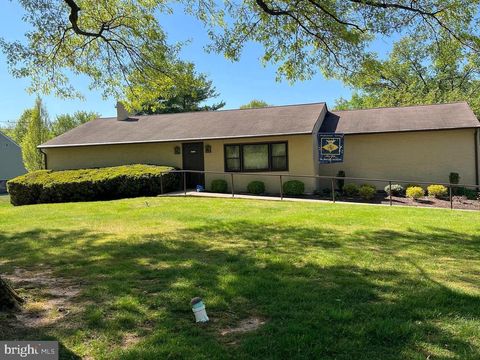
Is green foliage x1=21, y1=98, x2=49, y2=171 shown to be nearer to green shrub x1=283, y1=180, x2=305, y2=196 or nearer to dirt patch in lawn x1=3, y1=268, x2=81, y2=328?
green shrub x1=283, y1=180, x2=305, y2=196

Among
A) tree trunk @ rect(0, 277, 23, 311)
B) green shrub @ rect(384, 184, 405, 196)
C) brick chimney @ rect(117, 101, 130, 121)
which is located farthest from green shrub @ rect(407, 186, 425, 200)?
brick chimney @ rect(117, 101, 130, 121)

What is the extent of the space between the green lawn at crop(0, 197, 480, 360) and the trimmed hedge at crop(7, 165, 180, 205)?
5.86m

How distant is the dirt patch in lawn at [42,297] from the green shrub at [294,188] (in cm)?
1131

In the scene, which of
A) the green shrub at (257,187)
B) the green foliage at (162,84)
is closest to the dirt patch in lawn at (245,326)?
the green foliage at (162,84)

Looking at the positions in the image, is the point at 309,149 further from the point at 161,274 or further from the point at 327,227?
the point at 161,274

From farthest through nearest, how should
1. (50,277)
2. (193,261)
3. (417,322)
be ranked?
(193,261) < (50,277) < (417,322)

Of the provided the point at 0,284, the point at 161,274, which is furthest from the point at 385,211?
the point at 0,284

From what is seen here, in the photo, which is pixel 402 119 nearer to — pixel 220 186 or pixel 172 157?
pixel 220 186

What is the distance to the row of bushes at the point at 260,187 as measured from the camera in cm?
1570

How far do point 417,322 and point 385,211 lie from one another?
8.03 meters

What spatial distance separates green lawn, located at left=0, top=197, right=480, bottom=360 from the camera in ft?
10.6

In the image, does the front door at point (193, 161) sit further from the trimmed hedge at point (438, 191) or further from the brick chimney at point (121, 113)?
the trimmed hedge at point (438, 191)

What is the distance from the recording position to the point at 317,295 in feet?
14.2

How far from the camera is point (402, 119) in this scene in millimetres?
17844
